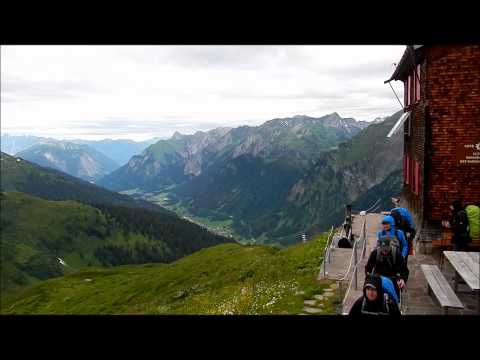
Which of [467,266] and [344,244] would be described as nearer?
[467,266]

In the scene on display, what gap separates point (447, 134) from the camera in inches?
721

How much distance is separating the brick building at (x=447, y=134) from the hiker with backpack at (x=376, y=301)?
1390cm

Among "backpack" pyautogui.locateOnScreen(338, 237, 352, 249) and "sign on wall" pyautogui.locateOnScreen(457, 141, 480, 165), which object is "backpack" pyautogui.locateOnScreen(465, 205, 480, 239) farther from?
"backpack" pyautogui.locateOnScreen(338, 237, 352, 249)

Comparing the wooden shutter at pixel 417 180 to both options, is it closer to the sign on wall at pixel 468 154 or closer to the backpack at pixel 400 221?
the sign on wall at pixel 468 154

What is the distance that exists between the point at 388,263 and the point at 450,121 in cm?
1191

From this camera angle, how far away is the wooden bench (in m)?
9.88

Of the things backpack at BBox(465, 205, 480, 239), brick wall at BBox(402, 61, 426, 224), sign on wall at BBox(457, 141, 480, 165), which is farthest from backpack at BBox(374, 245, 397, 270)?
sign on wall at BBox(457, 141, 480, 165)

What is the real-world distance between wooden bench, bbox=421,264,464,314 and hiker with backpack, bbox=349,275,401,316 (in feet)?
13.7

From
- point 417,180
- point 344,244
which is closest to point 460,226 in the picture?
point 344,244

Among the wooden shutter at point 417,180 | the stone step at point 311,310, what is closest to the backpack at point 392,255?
the stone step at point 311,310

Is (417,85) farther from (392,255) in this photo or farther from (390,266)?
(390,266)

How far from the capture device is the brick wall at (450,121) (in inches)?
698
